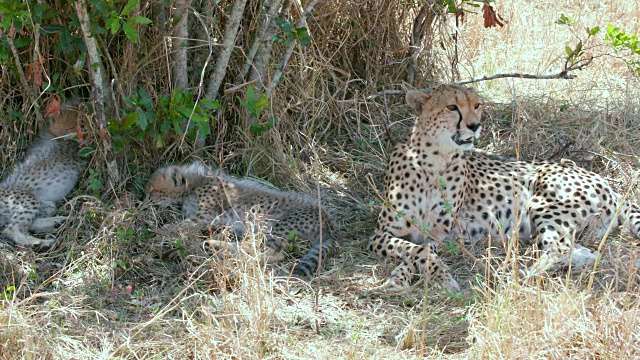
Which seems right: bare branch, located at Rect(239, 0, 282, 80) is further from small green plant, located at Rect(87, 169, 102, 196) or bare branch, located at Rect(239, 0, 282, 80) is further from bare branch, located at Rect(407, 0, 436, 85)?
bare branch, located at Rect(407, 0, 436, 85)

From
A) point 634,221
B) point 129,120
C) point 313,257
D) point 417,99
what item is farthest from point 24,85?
point 634,221

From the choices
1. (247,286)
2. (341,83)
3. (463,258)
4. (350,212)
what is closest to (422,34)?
(341,83)

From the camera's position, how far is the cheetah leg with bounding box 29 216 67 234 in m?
4.58

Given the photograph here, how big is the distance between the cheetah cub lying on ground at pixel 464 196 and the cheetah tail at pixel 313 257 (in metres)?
0.23

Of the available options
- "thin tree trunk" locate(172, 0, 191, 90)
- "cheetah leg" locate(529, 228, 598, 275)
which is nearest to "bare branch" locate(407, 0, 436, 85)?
"thin tree trunk" locate(172, 0, 191, 90)

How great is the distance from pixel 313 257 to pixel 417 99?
103cm

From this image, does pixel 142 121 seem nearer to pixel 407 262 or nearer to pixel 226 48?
pixel 226 48

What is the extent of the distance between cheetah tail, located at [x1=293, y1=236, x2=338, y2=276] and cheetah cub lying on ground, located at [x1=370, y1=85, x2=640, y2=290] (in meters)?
0.23

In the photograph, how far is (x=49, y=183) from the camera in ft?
16.2

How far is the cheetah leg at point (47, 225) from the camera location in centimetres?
458

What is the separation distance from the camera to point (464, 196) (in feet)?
15.7

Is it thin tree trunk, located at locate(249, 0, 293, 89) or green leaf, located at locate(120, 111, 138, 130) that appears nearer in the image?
green leaf, located at locate(120, 111, 138, 130)

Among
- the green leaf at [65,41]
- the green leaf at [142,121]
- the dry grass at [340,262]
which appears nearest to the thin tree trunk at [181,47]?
the dry grass at [340,262]

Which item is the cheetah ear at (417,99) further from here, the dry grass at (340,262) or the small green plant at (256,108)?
the small green plant at (256,108)
